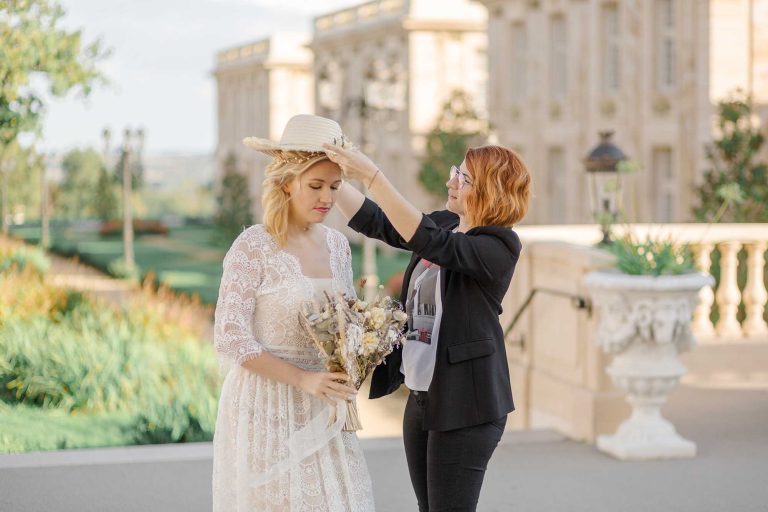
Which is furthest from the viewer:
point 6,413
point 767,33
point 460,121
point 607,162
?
point 460,121

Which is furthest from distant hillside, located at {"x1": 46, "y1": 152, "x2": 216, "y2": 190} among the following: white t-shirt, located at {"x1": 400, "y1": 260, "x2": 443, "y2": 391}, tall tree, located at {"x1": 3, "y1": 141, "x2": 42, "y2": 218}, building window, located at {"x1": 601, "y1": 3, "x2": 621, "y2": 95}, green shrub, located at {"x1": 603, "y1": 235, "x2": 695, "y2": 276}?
white t-shirt, located at {"x1": 400, "y1": 260, "x2": 443, "y2": 391}

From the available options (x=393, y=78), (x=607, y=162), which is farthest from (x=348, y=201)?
(x=393, y=78)

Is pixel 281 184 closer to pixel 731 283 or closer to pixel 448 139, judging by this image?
pixel 731 283

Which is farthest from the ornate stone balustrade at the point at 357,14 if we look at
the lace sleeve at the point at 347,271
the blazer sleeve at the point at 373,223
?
the lace sleeve at the point at 347,271

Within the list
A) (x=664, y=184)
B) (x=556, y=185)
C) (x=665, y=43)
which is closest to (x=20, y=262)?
(x=664, y=184)

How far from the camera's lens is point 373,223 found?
16.6 feet

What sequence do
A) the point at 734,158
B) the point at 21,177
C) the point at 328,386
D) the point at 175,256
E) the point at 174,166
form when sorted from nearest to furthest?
the point at 328,386, the point at 21,177, the point at 734,158, the point at 175,256, the point at 174,166

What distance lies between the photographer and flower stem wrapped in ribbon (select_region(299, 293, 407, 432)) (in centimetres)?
448

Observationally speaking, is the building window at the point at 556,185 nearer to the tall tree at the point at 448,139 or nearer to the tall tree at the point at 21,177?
the tall tree at the point at 448,139

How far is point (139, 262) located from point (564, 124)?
723 inches

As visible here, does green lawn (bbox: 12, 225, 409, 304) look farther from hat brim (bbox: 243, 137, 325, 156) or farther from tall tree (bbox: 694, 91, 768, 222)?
hat brim (bbox: 243, 137, 325, 156)

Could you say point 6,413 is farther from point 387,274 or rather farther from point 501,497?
point 387,274

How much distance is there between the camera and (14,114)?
10961mm

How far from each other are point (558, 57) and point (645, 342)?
82.4 feet
